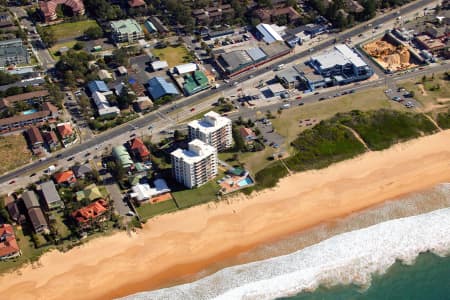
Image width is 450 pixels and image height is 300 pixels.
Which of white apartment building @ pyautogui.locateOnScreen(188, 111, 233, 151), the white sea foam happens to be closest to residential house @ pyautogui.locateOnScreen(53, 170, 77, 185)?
A: white apartment building @ pyautogui.locateOnScreen(188, 111, 233, 151)

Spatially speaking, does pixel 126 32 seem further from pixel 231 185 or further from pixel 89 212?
pixel 89 212

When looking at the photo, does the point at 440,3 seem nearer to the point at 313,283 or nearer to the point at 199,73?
the point at 199,73

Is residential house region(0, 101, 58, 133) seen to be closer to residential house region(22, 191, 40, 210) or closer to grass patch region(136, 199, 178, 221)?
residential house region(22, 191, 40, 210)

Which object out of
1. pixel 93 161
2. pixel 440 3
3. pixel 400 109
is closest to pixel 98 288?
pixel 93 161

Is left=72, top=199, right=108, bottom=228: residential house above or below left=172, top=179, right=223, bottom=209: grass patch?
above

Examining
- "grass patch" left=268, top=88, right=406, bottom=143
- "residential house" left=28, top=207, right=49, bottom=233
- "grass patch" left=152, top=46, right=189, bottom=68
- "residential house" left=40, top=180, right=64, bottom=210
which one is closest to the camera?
"residential house" left=28, top=207, right=49, bottom=233

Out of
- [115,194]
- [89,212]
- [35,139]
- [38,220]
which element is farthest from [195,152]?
[35,139]
